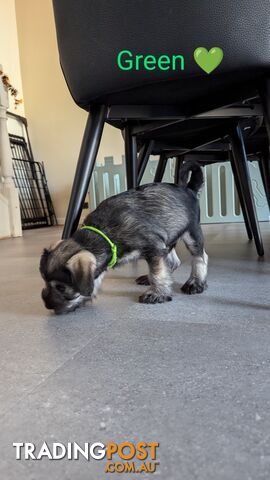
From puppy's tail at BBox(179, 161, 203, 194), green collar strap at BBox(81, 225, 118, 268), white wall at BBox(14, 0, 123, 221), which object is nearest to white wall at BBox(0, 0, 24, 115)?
white wall at BBox(14, 0, 123, 221)

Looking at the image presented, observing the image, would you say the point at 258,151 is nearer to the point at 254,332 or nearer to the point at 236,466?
the point at 254,332

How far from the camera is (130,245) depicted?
118 cm

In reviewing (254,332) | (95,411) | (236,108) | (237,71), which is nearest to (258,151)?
(236,108)

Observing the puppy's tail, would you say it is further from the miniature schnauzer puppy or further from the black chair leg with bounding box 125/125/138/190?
the black chair leg with bounding box 125/125/138/190

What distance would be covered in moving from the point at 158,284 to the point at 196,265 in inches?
7.9

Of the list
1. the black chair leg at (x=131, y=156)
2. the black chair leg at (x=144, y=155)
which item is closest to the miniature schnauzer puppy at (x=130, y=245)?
the black chair leg at (x=131, y=156)

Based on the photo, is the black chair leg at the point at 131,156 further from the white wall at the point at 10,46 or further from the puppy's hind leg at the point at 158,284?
the white wall at the point at 10,46

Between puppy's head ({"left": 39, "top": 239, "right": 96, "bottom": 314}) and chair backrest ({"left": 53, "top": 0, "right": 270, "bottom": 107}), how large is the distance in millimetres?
555

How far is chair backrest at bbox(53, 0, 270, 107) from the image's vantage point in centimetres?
102

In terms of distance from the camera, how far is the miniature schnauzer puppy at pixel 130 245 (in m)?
1.03

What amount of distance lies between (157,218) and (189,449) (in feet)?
2.90

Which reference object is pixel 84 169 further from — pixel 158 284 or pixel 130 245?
pixel 158 284

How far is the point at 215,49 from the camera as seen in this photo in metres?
1.04

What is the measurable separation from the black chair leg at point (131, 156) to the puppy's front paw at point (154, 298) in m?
0.71
